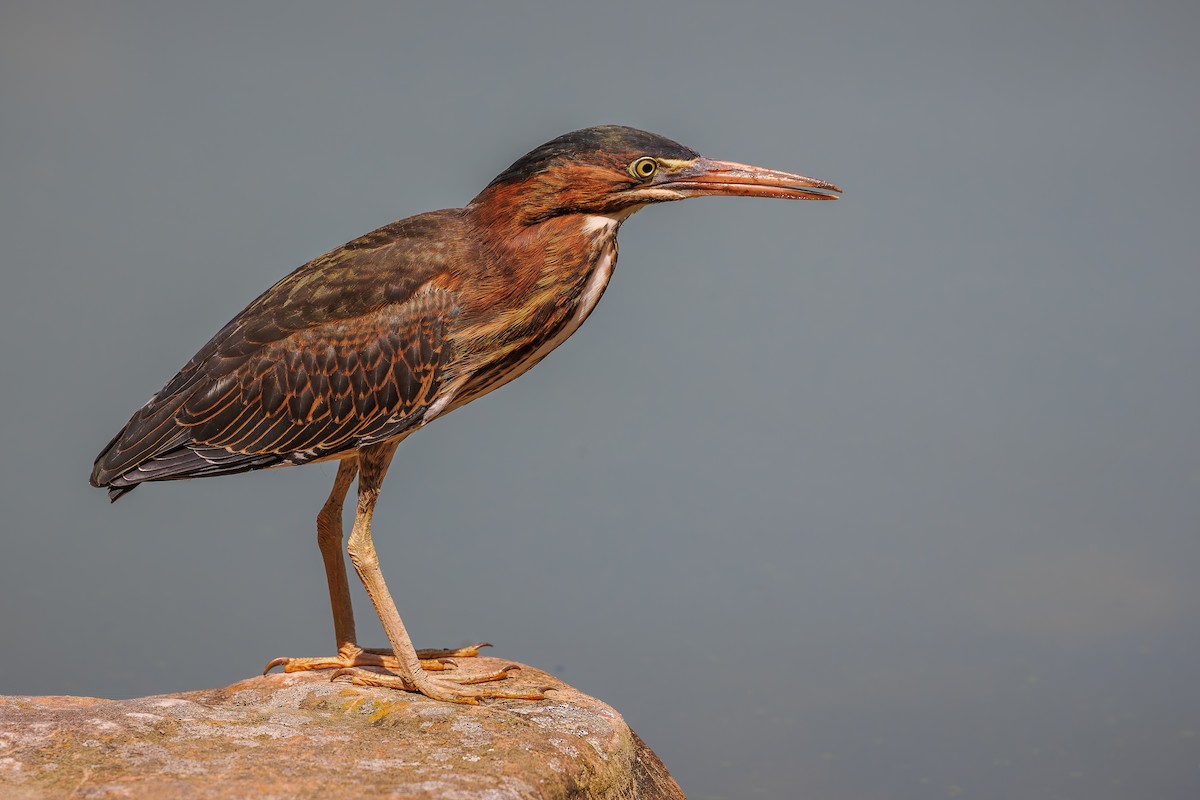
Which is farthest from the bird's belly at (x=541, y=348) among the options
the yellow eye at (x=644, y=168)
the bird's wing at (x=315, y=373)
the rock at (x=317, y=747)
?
the rock at (x=317, y=747)

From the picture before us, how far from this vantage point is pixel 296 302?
Answer: 209 inches

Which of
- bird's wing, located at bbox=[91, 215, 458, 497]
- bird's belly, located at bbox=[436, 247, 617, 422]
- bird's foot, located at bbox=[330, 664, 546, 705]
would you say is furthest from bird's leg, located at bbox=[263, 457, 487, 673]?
bird's belly, located at bbox=[436, 247, 617, 422]

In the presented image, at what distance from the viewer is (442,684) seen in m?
5.12

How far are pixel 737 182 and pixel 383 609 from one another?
2.24 meters

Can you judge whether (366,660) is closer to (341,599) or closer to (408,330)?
(341,599)

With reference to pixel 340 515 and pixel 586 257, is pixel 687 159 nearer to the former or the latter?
pixel 586 257

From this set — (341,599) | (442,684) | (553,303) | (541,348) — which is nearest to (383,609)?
(442,684)

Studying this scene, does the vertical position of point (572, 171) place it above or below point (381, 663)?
above

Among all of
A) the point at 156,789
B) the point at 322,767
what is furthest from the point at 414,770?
the point at 156,789

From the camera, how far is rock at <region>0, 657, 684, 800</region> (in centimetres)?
402

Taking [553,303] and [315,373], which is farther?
[315,373]

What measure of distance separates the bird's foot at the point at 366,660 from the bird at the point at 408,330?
0.13ft

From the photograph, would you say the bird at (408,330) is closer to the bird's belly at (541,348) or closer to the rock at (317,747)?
the bird's belly at (541,348)

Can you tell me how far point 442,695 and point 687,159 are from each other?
91.6 inches
